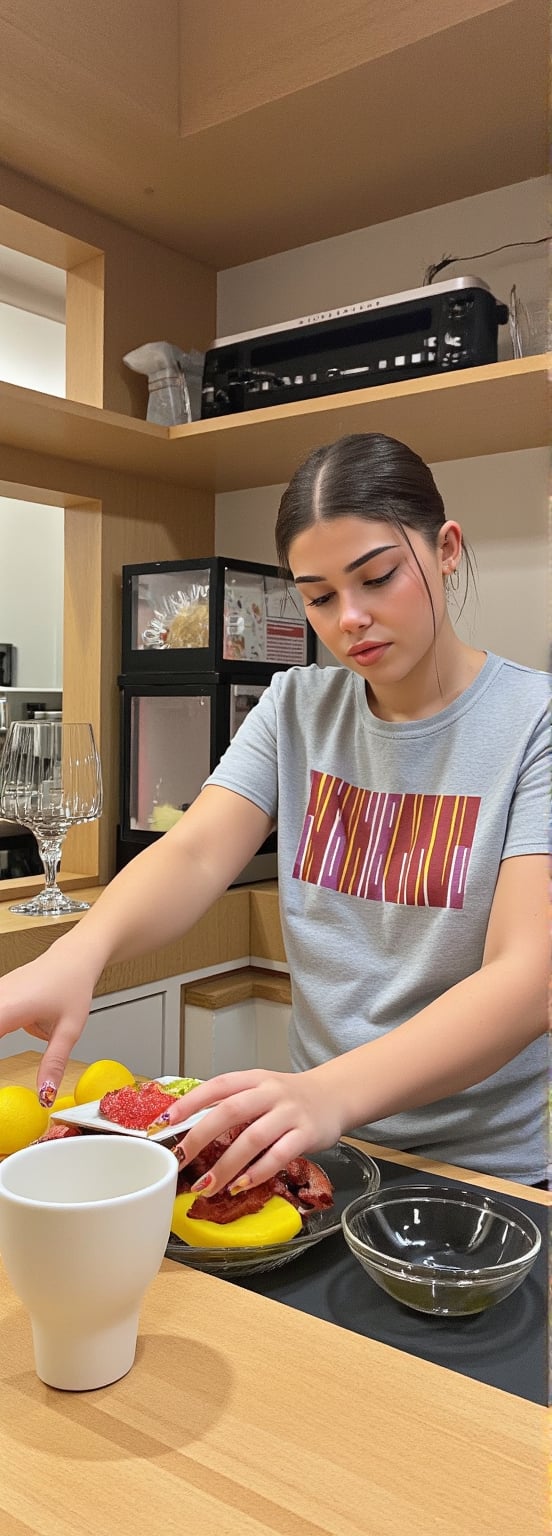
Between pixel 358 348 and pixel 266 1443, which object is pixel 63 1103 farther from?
pixel 358 348

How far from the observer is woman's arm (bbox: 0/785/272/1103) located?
90 centimetres

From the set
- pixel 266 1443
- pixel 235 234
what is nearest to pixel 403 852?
pixel 266 1443

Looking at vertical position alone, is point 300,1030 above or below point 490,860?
below

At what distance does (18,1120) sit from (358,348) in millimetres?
1399

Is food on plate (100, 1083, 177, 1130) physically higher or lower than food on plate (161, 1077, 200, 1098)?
higher

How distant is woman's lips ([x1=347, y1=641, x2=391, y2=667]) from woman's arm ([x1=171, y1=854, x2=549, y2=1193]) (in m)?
0.22

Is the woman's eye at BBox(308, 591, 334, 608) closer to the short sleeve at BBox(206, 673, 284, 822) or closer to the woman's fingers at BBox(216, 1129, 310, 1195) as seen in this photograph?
the short sleeve at BBox(206, 673, 284, 822)

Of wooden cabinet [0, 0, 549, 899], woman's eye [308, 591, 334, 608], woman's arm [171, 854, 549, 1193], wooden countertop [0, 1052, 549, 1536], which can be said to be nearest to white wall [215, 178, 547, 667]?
wooden cabinet [0, 0, 549, 899]

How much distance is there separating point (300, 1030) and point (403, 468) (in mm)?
578

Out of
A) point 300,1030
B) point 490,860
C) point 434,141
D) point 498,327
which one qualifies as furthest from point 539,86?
point 300,1030

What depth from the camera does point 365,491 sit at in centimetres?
107

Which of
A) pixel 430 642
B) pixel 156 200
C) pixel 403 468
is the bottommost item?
pixel 430 642

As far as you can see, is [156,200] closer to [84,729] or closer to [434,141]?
[434,141]

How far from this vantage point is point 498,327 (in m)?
1.85
